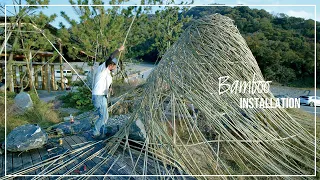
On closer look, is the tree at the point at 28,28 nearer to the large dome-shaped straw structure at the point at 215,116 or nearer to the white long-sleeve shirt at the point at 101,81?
the white long-sleeve shirt at the point at 101,81

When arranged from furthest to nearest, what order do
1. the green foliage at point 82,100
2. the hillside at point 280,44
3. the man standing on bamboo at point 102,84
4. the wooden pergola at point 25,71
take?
1. the wooden pergola at point 25,71
2. the green foliage at point 82,100
3. the hillside at point 280,44
4. the man standing on bamboo at point 102,84

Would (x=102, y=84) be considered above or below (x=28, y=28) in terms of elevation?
below

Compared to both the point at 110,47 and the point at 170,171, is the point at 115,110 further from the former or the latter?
the point at 170,171

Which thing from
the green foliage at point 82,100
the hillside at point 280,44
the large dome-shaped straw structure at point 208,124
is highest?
the hillside at point 280,44

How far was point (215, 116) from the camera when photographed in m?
3.10

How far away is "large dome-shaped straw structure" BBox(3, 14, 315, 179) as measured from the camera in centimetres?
303

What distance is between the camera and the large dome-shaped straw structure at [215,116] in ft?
10.0

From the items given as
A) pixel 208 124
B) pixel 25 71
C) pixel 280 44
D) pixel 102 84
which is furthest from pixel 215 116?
pixel 25 71

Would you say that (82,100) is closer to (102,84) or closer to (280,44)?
(102,84)

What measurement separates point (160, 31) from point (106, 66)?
8066 millimetres

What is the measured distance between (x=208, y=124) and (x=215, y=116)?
0.13 m

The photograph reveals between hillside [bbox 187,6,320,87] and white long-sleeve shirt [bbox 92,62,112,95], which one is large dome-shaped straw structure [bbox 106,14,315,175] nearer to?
white long-sleeve shirt [bbox 92,62,112,95]

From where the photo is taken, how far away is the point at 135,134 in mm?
3537

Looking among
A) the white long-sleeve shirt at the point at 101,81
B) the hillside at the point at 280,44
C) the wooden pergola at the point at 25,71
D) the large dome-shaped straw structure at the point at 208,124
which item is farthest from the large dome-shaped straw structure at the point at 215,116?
the wooden pergola at the point at 25,71
